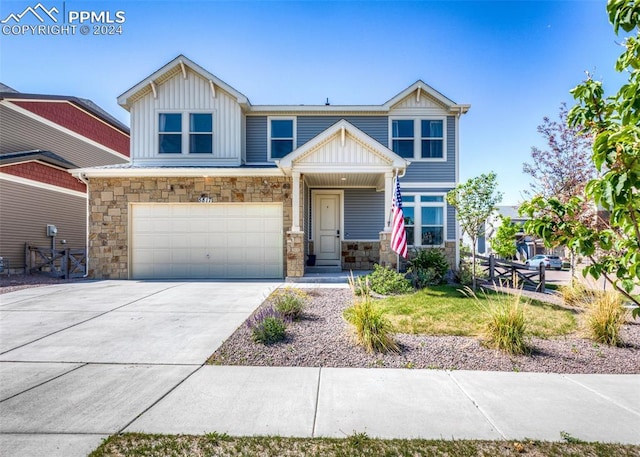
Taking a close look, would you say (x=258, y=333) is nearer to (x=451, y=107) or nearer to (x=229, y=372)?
(x=229, y=372)

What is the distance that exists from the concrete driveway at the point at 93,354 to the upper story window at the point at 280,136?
21.5ft

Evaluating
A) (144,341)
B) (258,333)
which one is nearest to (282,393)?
(258,333)

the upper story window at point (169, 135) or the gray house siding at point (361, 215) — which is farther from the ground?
the upper story window at point (169, 135)

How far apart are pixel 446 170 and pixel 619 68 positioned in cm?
1083

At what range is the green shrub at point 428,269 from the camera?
936 centimetres

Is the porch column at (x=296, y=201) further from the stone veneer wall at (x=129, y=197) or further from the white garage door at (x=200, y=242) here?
the white garage door at (x=200, y=242)

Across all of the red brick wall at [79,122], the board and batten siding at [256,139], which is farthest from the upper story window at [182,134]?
the red brick wall at [79,122]

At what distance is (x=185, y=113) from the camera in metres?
12.4

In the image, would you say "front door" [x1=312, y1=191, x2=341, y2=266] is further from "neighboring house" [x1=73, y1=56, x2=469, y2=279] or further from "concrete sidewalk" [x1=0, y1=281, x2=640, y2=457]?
"concrete sidewalk" [x1=0, y1=281, x2=640, y2=457]

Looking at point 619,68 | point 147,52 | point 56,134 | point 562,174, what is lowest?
point 619,68

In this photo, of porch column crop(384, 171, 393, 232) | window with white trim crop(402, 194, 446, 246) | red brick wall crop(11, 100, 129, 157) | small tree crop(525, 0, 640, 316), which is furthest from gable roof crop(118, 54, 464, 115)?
small tree crop(525, 0, 640, 316)

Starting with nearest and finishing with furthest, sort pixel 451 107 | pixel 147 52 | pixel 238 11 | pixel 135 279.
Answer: pixel 238 11 → pixel 147 52 → pixel 135 279 → pixel 451 107

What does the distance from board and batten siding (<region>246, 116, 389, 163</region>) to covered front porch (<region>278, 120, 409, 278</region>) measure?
2.11 meters

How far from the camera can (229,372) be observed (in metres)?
4.01
